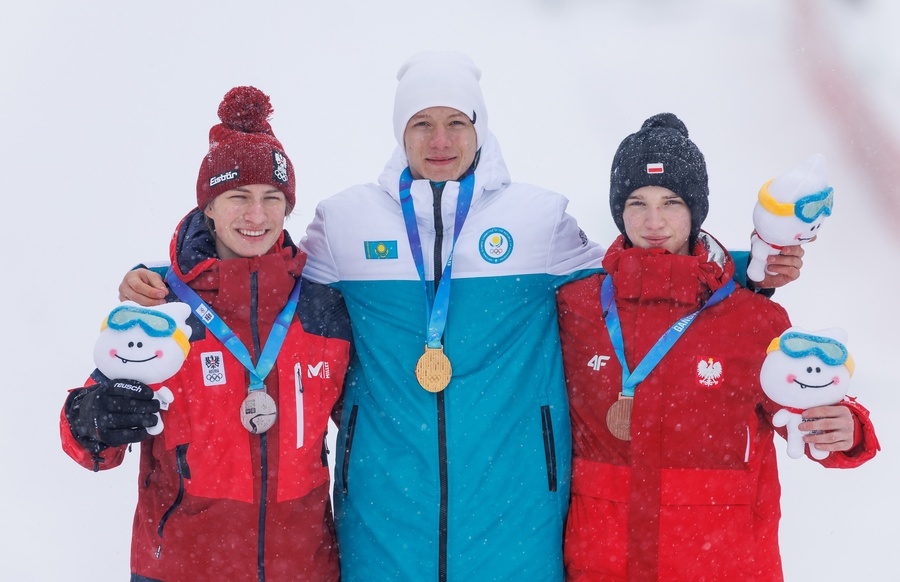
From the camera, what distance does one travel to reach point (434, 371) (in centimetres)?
261

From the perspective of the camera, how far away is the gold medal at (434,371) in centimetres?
260

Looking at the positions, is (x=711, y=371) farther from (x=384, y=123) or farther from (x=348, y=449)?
(x=384, y=123)

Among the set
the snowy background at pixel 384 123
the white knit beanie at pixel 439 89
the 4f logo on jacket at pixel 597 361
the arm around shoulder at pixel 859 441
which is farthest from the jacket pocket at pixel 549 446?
the snowy background at pixel 384 123

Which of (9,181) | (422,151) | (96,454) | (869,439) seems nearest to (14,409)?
(9,181)

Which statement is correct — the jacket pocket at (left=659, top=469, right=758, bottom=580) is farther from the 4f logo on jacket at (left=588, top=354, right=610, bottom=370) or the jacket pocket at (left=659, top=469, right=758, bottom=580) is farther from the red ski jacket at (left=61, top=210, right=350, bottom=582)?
the red ski jacket at (left=61, top=210, right=350, bottom=582)

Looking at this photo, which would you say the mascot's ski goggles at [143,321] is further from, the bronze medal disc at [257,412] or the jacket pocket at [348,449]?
the jacket pocket at [348,449]

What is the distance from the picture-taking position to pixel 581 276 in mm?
2828

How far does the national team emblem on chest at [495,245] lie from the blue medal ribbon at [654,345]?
1.24 feet

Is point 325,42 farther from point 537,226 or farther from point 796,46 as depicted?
point 537,226

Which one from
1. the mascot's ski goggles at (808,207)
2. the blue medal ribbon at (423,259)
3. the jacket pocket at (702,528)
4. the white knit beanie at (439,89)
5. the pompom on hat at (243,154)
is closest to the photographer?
the mascot's ski goggles at (808,207)

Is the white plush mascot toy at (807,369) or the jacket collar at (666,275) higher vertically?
the jacket collar at (666,275)

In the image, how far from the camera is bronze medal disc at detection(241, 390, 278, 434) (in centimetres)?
254

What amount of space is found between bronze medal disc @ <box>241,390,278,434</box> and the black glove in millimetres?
260

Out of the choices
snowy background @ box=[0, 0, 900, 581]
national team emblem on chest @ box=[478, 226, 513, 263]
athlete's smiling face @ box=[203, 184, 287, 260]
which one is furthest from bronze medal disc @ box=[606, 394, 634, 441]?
snowy background @ box=[0, 0, 900, 581]
